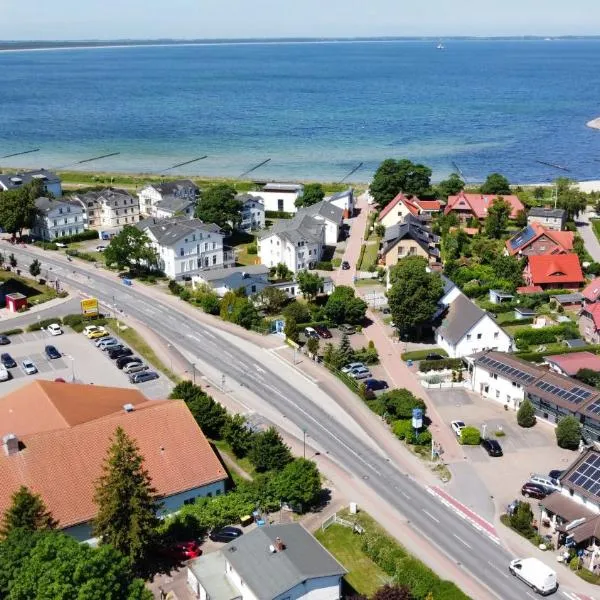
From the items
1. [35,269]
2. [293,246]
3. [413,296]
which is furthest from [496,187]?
[35,269]

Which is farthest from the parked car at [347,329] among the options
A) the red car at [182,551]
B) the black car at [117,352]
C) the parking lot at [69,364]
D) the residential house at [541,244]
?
the red car at [182,551]

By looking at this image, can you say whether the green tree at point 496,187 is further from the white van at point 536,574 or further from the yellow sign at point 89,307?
the white van at point 536,574

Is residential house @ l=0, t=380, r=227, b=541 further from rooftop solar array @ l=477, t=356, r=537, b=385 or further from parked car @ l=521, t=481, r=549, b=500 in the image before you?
rooftop solar array @ l=477, t=356, r=537, b=385

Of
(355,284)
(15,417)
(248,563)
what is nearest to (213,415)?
(15,417)

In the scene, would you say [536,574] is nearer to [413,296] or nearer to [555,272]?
[413,296]

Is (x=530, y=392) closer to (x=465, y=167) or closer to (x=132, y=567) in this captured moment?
(x=132, y=567)
